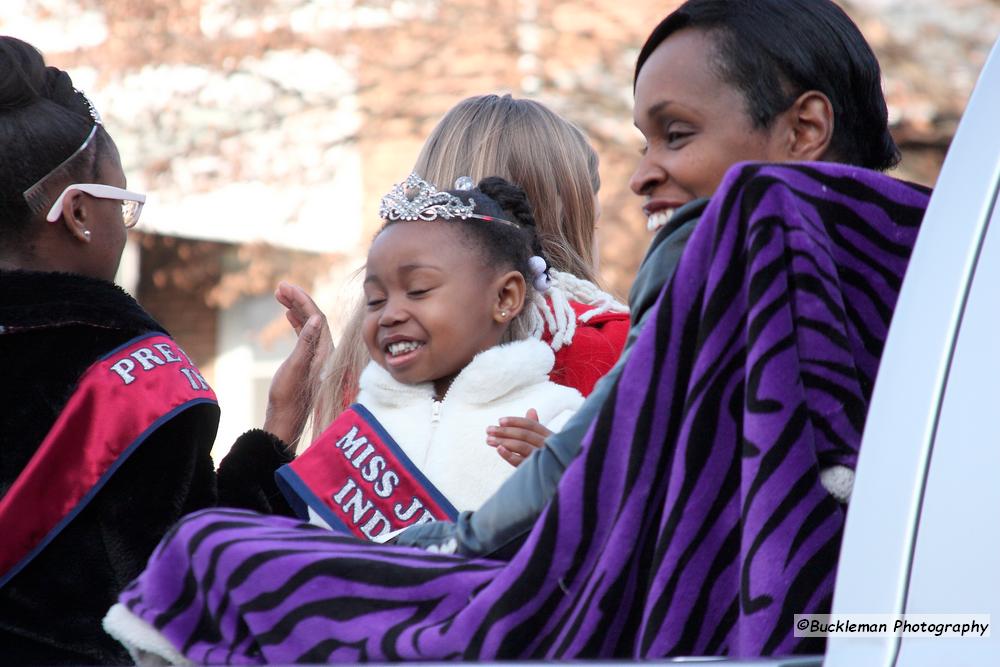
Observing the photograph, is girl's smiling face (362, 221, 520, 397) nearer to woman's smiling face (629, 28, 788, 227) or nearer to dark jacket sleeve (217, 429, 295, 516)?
dark jacket sleeve (217, 429, 295, 516)

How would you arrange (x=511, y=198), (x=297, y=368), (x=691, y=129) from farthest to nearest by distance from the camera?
(x=297, y=368), (x=511, y=198), (x=691, y=129)

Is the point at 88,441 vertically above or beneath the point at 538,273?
beneath

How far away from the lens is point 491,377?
2650 mm

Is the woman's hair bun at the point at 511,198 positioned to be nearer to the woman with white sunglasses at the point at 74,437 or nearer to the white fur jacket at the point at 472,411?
the white fur jacket at the point at 472,411

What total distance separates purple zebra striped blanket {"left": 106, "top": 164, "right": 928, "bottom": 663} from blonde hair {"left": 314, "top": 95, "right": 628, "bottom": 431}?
155cm

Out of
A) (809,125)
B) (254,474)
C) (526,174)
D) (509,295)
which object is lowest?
(254,474)

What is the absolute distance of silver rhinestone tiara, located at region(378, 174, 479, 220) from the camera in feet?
9.36

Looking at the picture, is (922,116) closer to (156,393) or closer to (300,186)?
(300,186)

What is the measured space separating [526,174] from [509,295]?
55 centimetres

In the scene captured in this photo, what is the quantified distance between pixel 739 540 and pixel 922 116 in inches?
410

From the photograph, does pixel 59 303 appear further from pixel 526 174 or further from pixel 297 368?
pixel 526 174

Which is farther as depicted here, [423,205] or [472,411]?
[423,205]

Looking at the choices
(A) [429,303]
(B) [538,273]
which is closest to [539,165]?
(B) [538,273]

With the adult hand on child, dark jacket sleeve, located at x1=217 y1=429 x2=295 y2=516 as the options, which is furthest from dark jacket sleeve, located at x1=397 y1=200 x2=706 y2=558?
the adult hand on child
